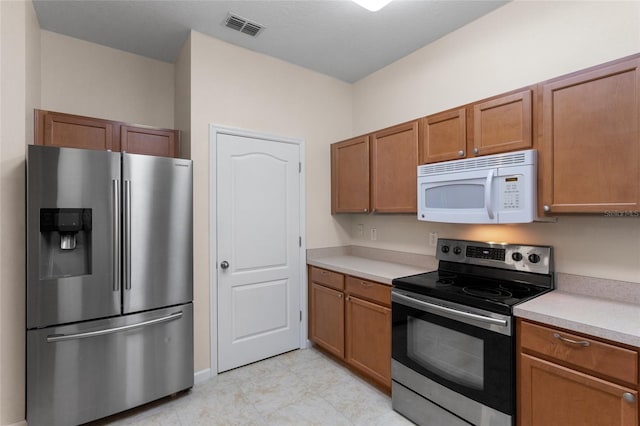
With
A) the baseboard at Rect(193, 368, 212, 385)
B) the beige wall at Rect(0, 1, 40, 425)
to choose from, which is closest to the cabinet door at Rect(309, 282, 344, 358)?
the baseboard at Rect(193, 368, 212, 385)

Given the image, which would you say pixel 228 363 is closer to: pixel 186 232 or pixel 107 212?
pixel 186 232

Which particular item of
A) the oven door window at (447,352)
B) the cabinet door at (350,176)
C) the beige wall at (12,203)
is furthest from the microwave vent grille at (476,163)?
the beige wall at (12,203)

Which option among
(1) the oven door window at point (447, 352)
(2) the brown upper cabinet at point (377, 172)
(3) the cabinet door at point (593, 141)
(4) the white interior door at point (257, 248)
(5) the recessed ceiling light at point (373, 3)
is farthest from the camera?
(4) the white interior door at point (257, 248)

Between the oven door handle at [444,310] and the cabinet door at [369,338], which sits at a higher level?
the oven door handle at [444,310]


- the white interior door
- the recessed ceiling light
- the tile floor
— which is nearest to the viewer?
the recessed ceiling light

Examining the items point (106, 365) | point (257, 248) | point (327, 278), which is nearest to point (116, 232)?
point (106, 365)

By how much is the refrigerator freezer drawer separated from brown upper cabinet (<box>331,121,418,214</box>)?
1758mm

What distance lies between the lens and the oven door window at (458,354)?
62.6 inches

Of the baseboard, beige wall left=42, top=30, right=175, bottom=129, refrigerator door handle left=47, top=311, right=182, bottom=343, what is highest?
beige wall left=42, top=30, right=175, bottom=129

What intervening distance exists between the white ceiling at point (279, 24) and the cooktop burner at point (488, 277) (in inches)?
69.8

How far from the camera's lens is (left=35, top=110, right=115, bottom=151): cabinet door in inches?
88.6

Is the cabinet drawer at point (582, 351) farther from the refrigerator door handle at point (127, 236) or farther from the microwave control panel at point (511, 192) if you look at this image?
the refrigerator door handle at point (127, 236)

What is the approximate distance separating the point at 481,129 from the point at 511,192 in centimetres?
48

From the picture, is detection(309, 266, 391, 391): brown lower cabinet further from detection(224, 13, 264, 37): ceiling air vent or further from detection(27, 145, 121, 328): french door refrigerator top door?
detection(224, 13, 264, 37): ceiling air vent
